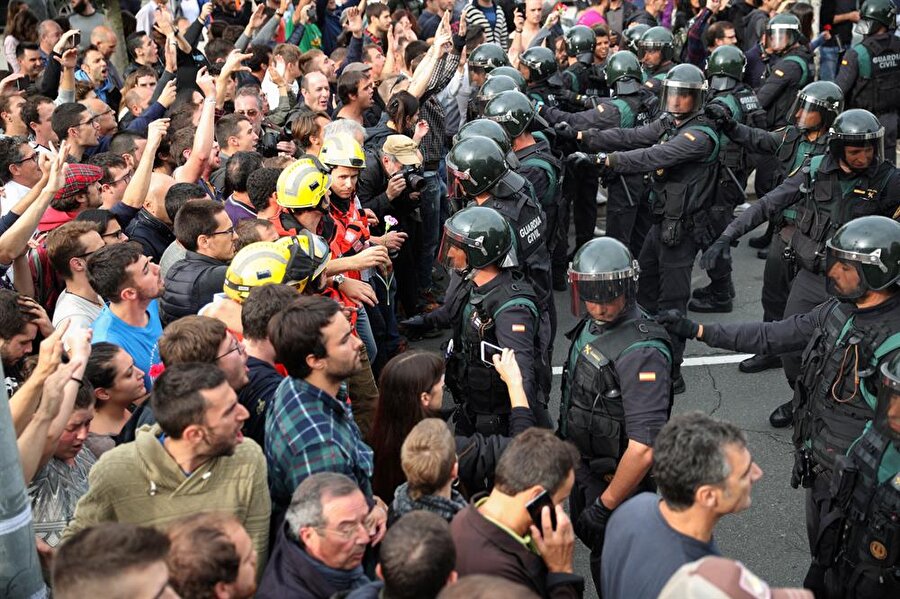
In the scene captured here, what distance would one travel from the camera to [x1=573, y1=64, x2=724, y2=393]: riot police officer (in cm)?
756

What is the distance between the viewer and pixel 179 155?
705 centimetres

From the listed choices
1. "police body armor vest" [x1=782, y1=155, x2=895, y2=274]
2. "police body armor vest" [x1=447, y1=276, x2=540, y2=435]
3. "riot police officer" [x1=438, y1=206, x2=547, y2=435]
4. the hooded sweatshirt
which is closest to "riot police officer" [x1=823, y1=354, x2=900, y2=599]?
"riot police officer" [x1=438, y1=206, x2=547, y2=435]

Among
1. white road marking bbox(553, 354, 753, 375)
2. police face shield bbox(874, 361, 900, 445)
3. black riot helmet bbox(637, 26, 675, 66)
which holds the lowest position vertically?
white road marking bbox(553, 354, 753, 375)

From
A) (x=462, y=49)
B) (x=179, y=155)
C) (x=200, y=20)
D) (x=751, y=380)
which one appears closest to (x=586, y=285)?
(x=751, y=380)

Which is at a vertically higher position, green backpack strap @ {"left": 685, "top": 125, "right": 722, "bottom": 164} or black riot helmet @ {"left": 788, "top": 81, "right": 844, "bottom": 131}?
black riot helmet @ {"left": 788, "top": 81, "right": 844, "bottom": 131}

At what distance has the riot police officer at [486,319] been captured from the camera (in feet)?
16.1

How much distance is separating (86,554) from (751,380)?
5746 millimetres

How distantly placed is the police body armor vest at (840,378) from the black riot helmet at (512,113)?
3.28 metres

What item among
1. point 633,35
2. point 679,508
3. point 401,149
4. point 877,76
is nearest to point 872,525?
point 679,508

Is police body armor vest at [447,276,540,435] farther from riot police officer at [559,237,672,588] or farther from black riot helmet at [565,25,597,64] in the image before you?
black riot helmet at [565,25,597,64]

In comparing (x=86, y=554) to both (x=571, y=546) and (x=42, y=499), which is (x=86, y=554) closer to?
(x=42, y=499)

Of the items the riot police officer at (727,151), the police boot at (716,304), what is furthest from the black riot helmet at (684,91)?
the police boot at (716,304)

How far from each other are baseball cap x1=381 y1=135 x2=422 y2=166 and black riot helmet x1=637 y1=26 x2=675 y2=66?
3.71 m

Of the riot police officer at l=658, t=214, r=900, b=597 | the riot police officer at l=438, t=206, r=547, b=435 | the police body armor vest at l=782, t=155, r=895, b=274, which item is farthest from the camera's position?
the police body armor vest at l=782, t=155, r=895, b=274
